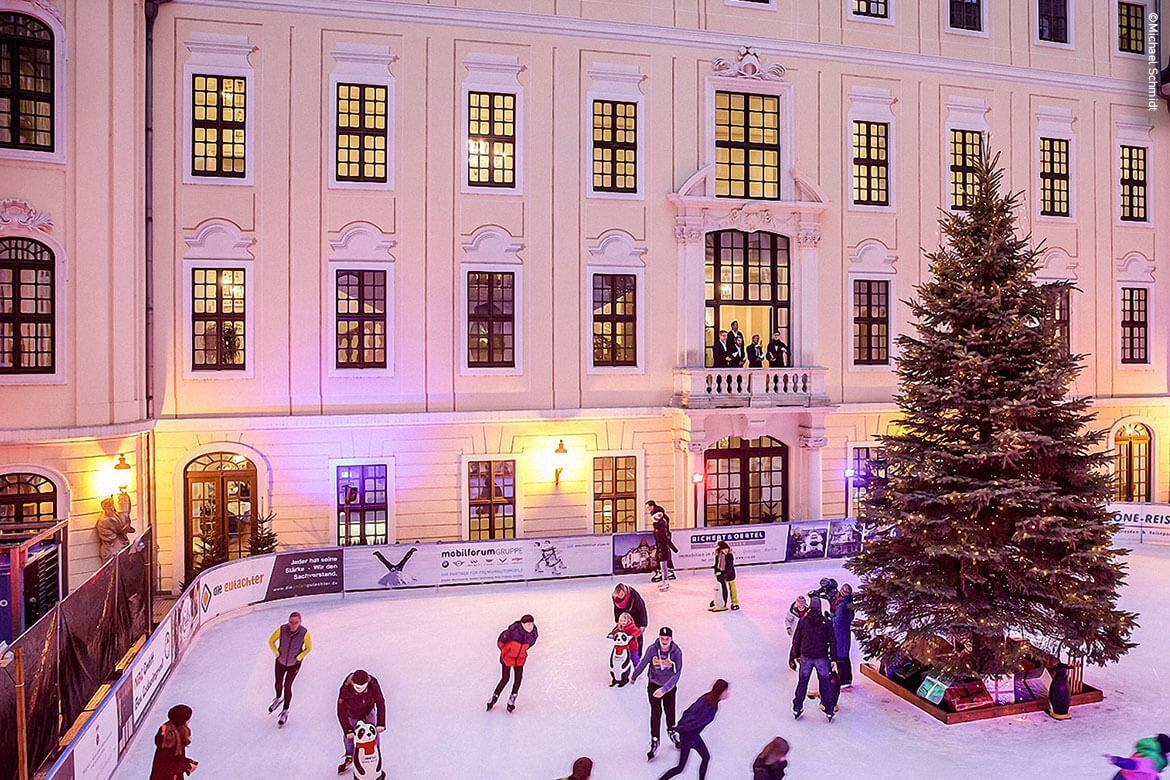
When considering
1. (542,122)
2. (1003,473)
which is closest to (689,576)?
(1003,473)

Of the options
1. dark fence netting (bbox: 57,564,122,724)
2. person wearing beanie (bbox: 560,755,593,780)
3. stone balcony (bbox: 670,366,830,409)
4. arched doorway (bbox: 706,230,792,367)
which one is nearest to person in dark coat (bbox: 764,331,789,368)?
stone balcony (bbox: 670,366,830,409)

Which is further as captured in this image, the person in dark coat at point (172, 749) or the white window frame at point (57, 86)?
the white window frame at point (57, 86)

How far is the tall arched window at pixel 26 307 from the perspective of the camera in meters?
15.3

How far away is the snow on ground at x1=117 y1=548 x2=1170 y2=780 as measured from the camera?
9773 millimetres

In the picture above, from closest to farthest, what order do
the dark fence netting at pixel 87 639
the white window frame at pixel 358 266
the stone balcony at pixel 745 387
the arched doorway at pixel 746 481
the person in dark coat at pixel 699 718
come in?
the person in dark coat at pixel 699 718 → the dark fence netting at pixel 87 639 → the white window frame at pixel 358 266 → the stone balcony at pixel 745 387 → the arched doorway at pixel 746 481

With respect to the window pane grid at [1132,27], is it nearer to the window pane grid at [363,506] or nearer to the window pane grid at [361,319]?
the window pane grid at [361,319]

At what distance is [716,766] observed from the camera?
31.9 ft

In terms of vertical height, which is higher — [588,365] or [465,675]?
[588,365]

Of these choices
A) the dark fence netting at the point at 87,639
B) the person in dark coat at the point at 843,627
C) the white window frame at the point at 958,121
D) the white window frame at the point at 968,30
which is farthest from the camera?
the white window frame at the point at 958,121

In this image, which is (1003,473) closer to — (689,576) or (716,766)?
(716,766)

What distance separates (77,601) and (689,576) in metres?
12.1

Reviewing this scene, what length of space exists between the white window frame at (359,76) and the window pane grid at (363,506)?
657 centimetres

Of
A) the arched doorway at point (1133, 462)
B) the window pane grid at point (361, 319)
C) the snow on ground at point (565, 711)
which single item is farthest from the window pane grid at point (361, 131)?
the arched doorway at point (1133, 462)

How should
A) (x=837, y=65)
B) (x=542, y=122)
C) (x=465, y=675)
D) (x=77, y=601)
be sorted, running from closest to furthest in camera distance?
(x=77, y=601)
(x=465, y=675)
(x=542, y=122)
(x=837, y=65)
